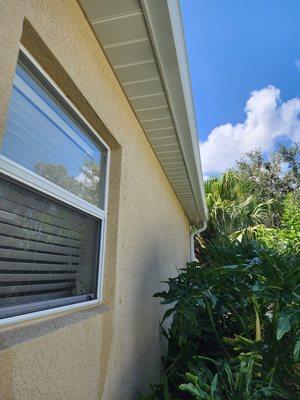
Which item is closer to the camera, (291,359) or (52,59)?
(52,59)

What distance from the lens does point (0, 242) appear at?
48.9 inches

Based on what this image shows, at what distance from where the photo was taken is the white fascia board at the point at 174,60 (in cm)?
183

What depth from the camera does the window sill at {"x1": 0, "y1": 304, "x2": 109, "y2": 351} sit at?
3.71 ft

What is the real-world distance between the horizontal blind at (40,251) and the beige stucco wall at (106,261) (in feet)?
0.49

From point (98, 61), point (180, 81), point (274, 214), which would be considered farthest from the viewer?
point (274, 214)

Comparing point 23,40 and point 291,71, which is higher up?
point 291,71

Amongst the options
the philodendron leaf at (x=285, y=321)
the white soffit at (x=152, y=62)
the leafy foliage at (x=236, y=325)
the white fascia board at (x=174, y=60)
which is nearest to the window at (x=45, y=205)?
the white soffit at (x=152, y=62)

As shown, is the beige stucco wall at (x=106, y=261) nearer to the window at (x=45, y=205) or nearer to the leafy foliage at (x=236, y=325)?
the window at (x=45, y=205)

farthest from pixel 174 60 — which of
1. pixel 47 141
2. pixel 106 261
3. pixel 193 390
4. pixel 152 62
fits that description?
pixel 193 390

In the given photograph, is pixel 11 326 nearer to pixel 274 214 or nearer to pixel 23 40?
pixel 23 40

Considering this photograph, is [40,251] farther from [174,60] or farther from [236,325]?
[236,325]

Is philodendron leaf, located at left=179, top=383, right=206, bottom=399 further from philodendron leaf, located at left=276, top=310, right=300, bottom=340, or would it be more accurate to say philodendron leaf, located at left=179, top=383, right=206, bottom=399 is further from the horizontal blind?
the horizontal blind

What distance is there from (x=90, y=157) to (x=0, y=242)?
108 centimetres

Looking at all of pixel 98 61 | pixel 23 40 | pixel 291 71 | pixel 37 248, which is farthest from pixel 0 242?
pixel 291 71
